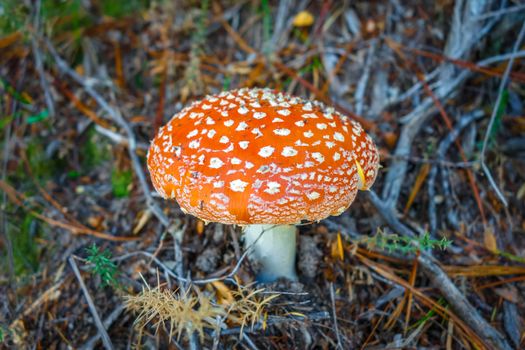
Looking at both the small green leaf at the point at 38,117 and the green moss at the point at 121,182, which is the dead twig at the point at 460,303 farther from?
the small green leaf at the point at 38,117

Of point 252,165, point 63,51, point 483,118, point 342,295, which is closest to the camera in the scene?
point 252,165

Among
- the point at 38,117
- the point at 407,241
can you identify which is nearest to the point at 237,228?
the point at 407,241

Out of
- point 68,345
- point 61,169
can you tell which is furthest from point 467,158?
point 61,169

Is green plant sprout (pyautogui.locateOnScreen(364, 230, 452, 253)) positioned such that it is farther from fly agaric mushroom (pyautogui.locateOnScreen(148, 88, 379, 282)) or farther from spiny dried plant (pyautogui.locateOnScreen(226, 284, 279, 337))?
spiny dried plant (pyautogui.locateOnScreen(226, 284, 279, 337))

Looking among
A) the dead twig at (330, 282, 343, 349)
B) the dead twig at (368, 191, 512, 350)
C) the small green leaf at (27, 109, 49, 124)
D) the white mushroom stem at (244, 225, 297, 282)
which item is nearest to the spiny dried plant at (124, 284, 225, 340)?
the white mushroom stem at (244, 225, 297, 282)

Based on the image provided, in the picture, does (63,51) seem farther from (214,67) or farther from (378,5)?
(378,5)
